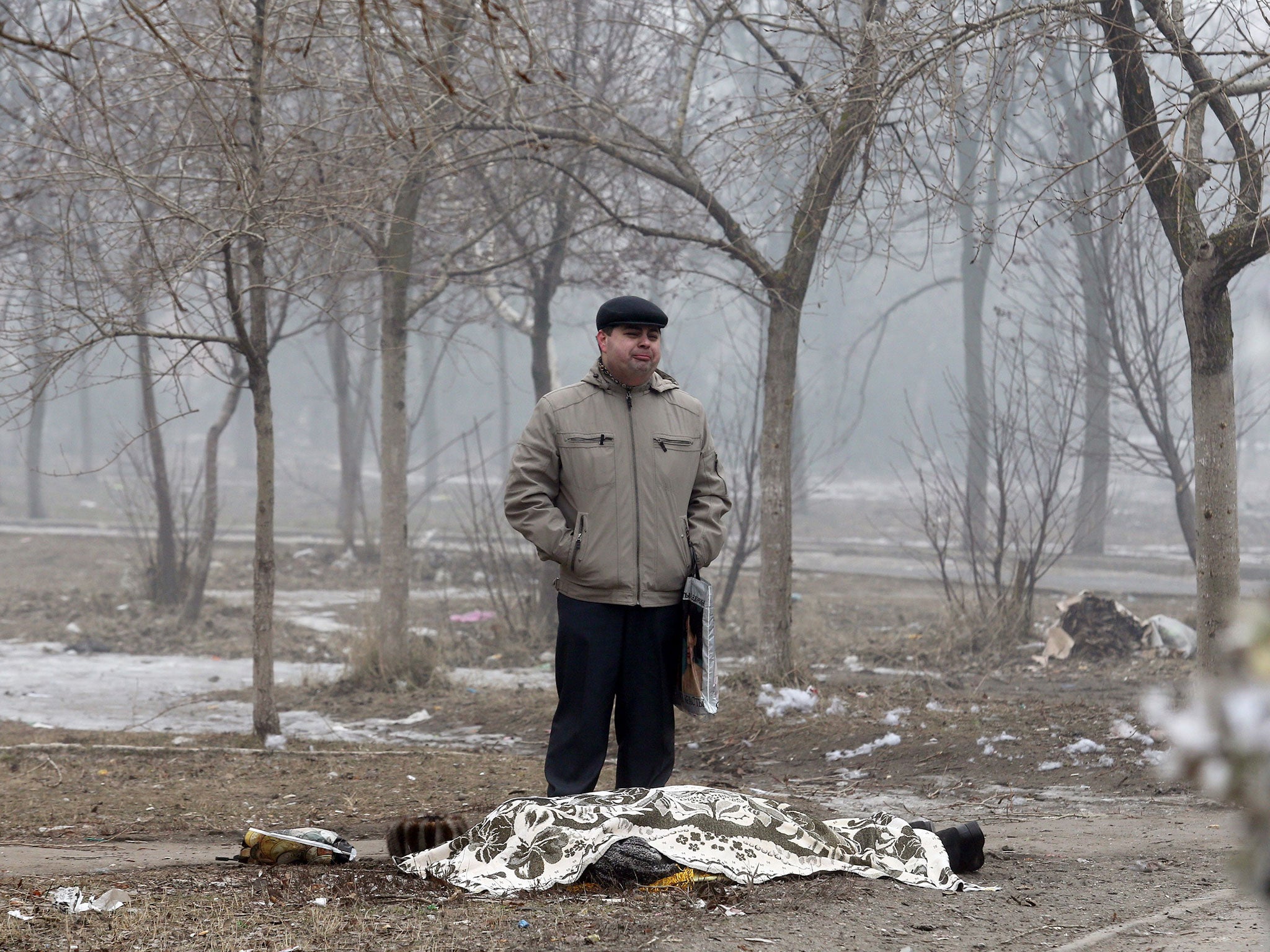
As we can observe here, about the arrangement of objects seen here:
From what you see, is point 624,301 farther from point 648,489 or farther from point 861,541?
point 861,541

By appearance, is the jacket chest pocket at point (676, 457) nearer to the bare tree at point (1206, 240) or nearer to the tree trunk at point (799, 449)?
the bare tree at point (1206, 240)

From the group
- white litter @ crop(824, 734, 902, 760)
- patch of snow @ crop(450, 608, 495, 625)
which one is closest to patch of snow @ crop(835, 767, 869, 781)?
white litter @ crop(824, 734, 902, 760)

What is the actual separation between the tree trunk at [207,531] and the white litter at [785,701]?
7075 mm

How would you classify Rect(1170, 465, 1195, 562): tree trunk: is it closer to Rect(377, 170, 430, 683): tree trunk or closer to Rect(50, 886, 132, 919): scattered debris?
Rect(377, 170, 430, 683): tree trunk

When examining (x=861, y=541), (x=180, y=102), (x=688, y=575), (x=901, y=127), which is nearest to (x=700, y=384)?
(x=861, y=541)

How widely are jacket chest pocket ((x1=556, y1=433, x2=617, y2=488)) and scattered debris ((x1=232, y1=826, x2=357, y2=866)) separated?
1594 mm

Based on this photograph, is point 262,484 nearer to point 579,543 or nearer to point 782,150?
point 579,543

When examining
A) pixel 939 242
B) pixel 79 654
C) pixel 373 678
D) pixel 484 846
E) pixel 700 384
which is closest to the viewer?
pixel 484 846

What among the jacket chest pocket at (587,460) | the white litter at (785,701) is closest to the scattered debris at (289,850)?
the jacket chest pocket at (587,460)

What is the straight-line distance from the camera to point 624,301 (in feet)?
15.0

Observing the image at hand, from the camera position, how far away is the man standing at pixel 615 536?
454 cm

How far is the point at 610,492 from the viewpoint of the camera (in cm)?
457

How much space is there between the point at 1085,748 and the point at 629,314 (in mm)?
3839

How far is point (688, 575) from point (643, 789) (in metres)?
0.89
